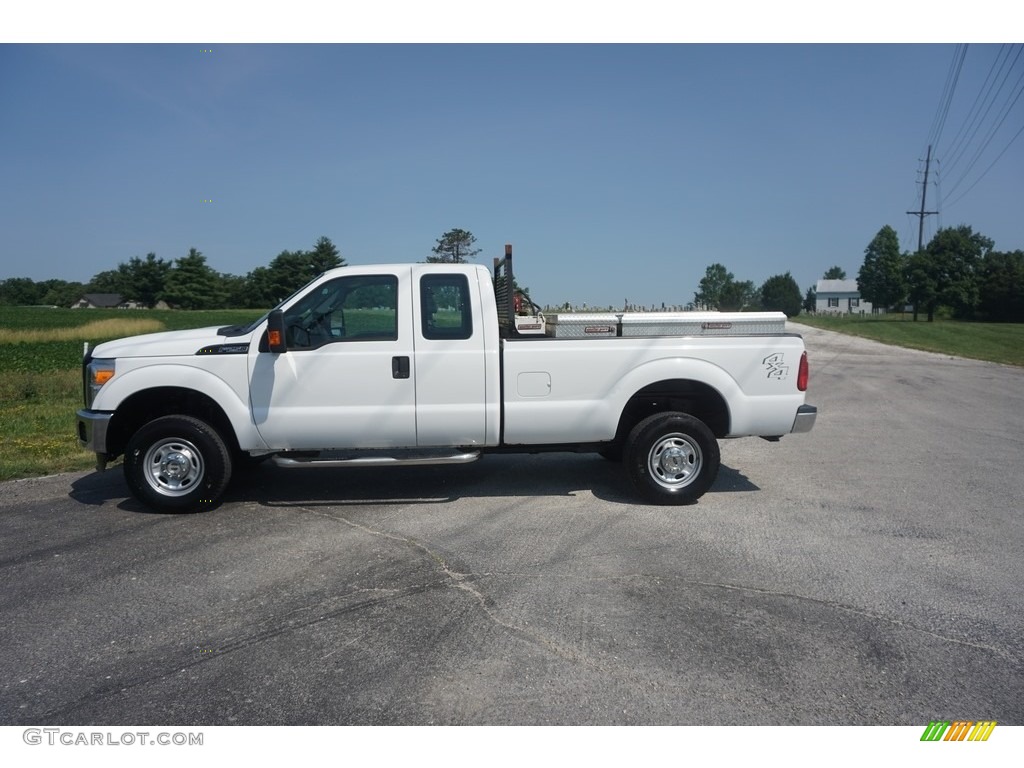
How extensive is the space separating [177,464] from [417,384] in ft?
7.28

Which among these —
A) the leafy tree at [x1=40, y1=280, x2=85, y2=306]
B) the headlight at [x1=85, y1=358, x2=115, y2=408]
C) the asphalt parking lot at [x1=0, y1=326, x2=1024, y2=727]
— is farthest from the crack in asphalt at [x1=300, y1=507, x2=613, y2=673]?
the leafy tree at [x1=40, y1=280, x2=85, y2=306]

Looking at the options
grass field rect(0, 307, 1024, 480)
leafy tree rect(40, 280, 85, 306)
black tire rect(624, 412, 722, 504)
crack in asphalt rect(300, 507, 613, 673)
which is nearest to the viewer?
crack in asphalt rect(300, 507, 613, 673)

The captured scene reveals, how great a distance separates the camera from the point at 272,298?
75.0 m

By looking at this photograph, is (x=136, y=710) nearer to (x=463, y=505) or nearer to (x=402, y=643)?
(x=402, y=643)

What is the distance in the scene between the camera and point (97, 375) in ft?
21.3

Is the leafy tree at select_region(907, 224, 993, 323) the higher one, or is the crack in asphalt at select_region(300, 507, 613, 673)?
the leafy tree at select_region(907, 224, 993, 323)

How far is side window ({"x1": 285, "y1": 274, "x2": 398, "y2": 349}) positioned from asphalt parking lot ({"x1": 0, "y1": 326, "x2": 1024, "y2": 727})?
1565mm

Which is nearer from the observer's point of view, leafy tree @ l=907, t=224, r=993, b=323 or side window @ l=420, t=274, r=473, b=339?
side window @ l=420, t=274, r=473, b=339

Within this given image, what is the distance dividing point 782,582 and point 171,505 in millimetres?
5009

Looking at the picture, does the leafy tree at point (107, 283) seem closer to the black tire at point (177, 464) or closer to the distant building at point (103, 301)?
the distant building at point (103, 301)

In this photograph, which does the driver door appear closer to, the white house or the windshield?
the windshield

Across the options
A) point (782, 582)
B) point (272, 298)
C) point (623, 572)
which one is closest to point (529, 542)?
point (623, 572)

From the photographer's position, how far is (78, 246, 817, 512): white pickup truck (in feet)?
21.3
